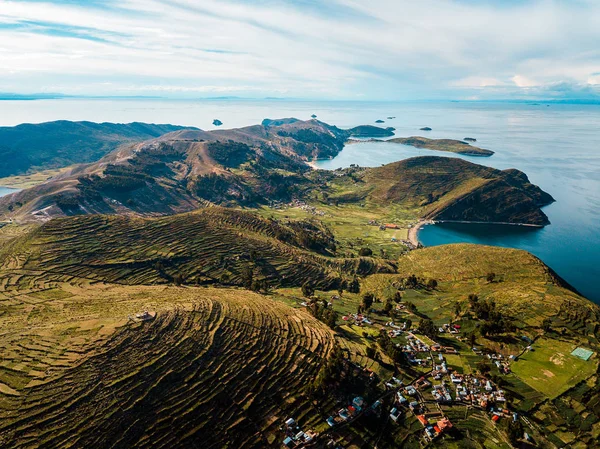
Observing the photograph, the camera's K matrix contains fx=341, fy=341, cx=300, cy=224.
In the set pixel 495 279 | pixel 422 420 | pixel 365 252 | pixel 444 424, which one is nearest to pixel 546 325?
pixel 495 279

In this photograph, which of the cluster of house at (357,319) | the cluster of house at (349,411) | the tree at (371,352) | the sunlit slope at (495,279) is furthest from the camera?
the cluster of house at (357,319)

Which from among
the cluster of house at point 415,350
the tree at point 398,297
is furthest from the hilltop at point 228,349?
the cluster of house at point 415,350

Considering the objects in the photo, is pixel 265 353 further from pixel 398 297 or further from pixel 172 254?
pixel 172 254

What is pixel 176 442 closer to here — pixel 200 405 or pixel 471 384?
pixel 200 405

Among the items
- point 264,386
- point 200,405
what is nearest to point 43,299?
point 200,405

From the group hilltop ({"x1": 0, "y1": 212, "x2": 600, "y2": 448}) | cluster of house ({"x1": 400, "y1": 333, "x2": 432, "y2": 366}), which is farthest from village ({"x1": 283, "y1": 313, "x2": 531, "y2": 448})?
hilltop ({"x1": 0, "y1": 212, "x2": 600, "y2": 448})

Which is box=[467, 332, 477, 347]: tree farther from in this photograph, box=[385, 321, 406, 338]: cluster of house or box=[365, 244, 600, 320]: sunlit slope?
box=[365, 244, 600, 320]: sunlit slope

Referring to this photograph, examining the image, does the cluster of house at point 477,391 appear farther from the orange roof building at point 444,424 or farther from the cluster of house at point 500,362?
the orange roof building at point 444,424
